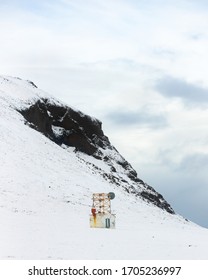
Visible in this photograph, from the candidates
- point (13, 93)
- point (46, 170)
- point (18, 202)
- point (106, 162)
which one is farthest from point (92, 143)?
point (18, 202)

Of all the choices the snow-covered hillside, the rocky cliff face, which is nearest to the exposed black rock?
the rocky cliff face

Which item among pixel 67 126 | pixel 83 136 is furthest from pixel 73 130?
pixel 83 136

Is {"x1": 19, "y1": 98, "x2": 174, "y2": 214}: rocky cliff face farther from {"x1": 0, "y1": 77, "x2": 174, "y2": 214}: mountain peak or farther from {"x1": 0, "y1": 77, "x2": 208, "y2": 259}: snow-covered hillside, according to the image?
Answer: {"x1": 0, "y1": 77, "x2": 208, "y2": 259}: snow-covered hillside

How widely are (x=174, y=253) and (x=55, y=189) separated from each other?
24880 millimetres

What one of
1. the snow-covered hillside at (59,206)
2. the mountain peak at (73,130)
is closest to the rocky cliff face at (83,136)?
the mountain peak at (73,130)

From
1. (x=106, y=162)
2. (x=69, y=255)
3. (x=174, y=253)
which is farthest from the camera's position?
(x=106, y=162)

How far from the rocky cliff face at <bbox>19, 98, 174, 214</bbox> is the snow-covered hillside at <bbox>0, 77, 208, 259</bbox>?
26 cm

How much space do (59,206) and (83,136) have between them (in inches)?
2039

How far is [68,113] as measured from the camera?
9575 centimetres

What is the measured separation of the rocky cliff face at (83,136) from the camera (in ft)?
268

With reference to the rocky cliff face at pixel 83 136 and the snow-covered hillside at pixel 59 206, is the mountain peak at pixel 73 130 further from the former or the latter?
the snow-covered hillside at pixel 59 206

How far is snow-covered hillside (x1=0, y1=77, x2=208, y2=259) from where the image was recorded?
76.3 ft
